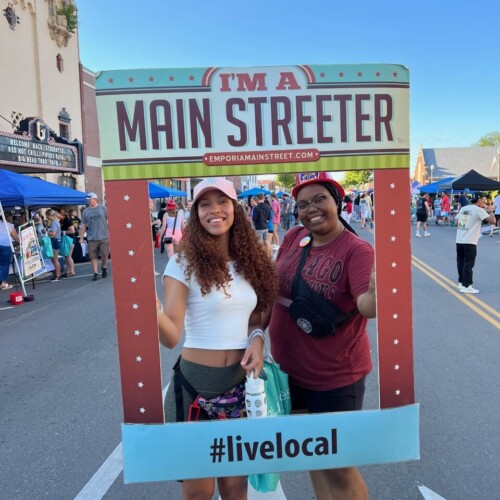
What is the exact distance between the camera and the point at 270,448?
1.81 m

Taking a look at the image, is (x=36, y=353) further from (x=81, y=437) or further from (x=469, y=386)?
(x=469, y=386)

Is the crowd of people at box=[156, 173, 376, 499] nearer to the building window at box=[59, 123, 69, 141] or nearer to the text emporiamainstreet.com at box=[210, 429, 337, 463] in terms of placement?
the text emporiamainstreet.com at box=[210, 429, 337, 463]

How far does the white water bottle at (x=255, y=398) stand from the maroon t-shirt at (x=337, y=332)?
341 millimetres

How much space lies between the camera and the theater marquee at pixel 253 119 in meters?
1.64

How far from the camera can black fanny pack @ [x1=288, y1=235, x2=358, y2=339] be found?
203 centimetres

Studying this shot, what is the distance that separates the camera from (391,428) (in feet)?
6.07

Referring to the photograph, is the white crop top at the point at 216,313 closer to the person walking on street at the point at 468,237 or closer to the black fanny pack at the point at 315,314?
the black fanny pack at the point at 315,314

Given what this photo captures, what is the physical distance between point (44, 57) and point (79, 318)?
52.5 feet

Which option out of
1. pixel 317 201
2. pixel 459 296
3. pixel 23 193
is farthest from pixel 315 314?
pixel 23 193

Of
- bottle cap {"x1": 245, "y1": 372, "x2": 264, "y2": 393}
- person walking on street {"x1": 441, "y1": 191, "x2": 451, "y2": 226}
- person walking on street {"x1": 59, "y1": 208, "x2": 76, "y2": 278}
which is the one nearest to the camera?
bottle cap {"x1": 245, "y1": 372, "x2": 264, "y2": 393}

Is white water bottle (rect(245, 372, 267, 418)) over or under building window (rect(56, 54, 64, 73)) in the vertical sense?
under

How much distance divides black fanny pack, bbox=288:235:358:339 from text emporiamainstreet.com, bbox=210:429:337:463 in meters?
0.43

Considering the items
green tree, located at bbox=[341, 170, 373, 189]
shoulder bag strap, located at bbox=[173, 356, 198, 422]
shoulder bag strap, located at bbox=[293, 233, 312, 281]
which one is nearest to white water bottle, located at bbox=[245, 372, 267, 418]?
shoulder bag strap, located at bbox=[173, 356, 198, 422]

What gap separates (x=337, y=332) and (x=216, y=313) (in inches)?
22.6
